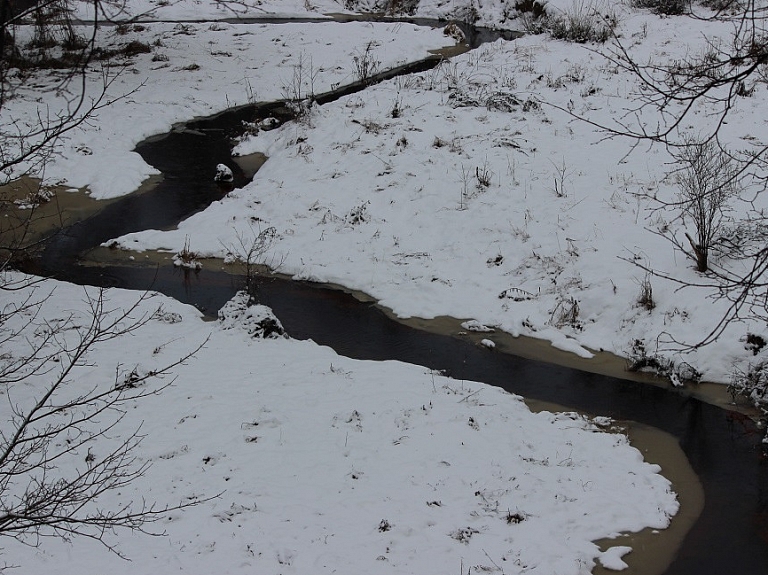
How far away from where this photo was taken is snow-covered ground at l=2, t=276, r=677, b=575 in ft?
18.7

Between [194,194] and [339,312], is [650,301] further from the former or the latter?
[194,194]

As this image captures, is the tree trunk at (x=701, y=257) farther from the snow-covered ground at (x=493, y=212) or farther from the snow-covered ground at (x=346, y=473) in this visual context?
the snow-covered ground at (x=346, y=473)

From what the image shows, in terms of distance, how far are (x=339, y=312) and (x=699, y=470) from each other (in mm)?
5715

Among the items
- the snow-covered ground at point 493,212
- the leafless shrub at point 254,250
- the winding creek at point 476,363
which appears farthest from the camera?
the leafless shrub at point 254,250

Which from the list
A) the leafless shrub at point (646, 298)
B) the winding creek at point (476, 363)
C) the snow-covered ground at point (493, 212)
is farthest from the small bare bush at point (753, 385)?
the leafless shrub at point (646, 298)

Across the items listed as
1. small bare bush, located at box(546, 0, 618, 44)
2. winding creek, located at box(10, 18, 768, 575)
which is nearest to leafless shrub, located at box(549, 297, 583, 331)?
winding creek, located at box(10, 18, 768, 575)

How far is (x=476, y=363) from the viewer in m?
9.46

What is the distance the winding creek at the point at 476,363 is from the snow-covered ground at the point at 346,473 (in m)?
0.51

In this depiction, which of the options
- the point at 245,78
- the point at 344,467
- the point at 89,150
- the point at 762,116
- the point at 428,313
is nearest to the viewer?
the point at 344,467

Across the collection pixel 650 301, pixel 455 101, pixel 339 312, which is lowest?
pixel 339 312

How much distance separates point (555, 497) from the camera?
6617 millimetres

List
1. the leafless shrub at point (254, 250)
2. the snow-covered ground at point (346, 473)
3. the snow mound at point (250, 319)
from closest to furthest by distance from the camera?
the snow-covered ground at point (346, 473) → the snow mound at point (250, 319) → the leafless shrub at point (254, 250)

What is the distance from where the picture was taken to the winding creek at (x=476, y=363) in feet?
20.9

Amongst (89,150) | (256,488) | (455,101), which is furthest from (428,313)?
(89,150)
